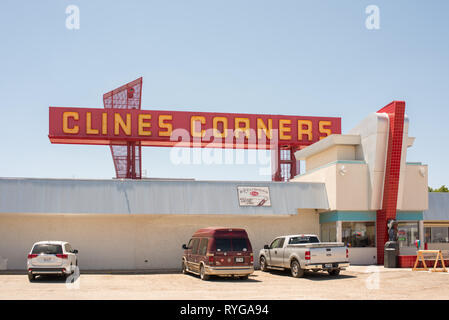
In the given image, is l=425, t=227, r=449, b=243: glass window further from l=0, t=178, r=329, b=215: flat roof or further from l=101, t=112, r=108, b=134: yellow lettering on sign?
l=101, t=112, r=108, b=134: yellow lettering on sign

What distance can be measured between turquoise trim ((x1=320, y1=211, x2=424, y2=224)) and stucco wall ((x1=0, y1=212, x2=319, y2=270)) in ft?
14.2

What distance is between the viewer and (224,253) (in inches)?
856

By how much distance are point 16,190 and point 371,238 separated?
1936 cm

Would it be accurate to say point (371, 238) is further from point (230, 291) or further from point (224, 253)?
point (230, 291)

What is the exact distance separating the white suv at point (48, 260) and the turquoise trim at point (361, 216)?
48.5 ft

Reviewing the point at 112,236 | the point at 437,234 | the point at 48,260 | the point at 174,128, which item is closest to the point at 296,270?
the point at 48,260

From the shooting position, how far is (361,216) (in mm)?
29625

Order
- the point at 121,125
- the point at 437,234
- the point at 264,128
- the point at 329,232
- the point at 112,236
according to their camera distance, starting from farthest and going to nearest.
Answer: the point at 264,128 < the point at 121,125 < the point at 437,234 < the point at 329,232 < the point at 112,236

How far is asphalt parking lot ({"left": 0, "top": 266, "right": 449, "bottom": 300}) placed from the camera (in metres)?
16.3

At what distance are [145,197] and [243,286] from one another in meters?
10.5

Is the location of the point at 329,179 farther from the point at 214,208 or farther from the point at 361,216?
the point at 214,208

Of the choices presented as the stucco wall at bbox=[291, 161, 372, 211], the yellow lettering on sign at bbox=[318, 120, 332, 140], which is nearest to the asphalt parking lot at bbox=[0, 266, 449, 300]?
the stucco wall at bbox=[291, 161, 372, 211]

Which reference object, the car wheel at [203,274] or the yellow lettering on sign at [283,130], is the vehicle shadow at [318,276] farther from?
the yellow lettering on sign at [283,130]
